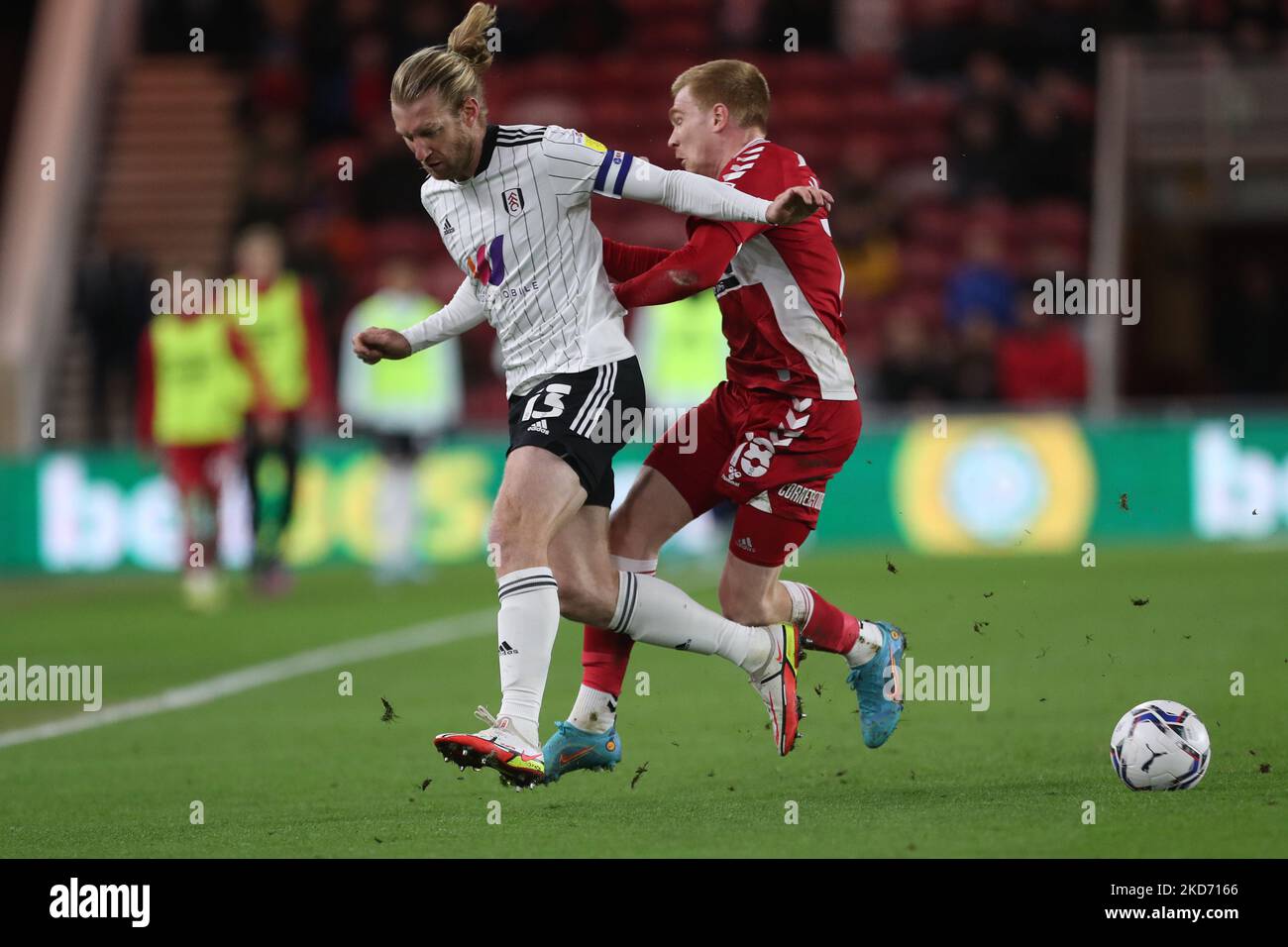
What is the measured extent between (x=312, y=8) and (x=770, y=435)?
14.8 metres

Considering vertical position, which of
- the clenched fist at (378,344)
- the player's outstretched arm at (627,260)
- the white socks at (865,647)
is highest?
the player's outstretched arm at (627,260)

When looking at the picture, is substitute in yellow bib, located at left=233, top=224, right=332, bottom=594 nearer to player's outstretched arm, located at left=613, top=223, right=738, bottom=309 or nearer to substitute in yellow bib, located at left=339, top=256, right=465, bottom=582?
substitute in yellow bib, located at left=339, top=256, right=465, bottom=582

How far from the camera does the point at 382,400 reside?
13523 mm

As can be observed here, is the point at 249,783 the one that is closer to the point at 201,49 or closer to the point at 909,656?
the point at 909,656

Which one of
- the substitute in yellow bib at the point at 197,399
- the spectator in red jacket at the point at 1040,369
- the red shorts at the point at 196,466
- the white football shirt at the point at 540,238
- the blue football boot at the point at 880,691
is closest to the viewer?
the white football shirt at the point at 540,238

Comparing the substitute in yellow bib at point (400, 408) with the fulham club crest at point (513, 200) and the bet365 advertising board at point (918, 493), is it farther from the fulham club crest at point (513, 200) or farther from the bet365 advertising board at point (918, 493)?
the fulham club crest at point (513, 200)

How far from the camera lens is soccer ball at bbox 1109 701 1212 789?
5.40 metres

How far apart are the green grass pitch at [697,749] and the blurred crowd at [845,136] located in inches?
202

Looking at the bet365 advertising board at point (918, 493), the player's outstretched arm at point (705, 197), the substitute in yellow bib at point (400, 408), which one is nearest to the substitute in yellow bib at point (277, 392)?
the substitute in yellow bib at point (400, 408)

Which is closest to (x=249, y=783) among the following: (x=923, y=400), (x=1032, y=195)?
(x=923, y=400)

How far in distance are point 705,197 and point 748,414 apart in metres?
0.75

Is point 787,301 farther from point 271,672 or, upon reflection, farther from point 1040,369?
point 1040,369

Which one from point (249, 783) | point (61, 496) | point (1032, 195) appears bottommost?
point (249, 783)

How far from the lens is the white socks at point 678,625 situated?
5832 mm
